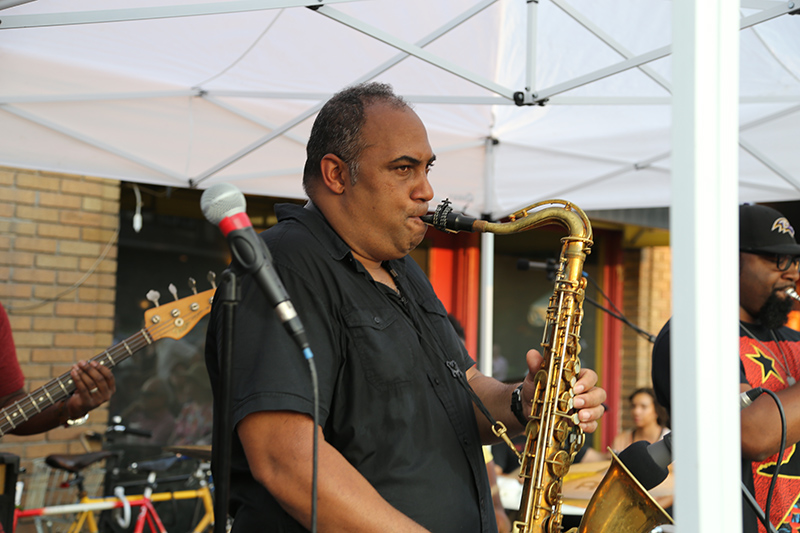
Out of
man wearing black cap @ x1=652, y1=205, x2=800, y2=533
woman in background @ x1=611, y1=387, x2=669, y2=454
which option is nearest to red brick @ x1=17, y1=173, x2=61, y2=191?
man wearing black cap @ x1=652, y1=205, x2=800, y2=533

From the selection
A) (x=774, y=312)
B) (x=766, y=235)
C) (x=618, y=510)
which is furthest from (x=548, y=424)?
(x=766, y=235)

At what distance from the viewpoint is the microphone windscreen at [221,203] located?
1400 millimetres

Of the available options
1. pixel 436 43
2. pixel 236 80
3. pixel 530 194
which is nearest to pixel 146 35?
pixel 236 80

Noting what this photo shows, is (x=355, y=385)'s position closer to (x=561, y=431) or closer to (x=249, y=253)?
(x=249, y=253)

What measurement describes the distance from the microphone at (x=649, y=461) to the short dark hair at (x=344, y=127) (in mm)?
1058

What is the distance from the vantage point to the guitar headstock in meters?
3.64

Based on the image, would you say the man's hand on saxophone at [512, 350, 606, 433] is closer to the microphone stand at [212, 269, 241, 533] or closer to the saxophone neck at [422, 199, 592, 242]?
the saxophone neck at [422, 199, 592, 242]

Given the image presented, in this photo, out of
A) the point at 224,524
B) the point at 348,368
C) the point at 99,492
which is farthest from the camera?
the point at 99,492

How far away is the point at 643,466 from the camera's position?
1883mm

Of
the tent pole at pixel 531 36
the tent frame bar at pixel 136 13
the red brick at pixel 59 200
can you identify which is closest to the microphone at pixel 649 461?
the tent frame bar at pixel 136 13

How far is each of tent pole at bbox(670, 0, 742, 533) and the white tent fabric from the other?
205 cm

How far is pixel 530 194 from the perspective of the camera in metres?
5.09

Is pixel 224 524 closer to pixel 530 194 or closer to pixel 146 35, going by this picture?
pixel 146 35

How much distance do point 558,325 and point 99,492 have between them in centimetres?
440
